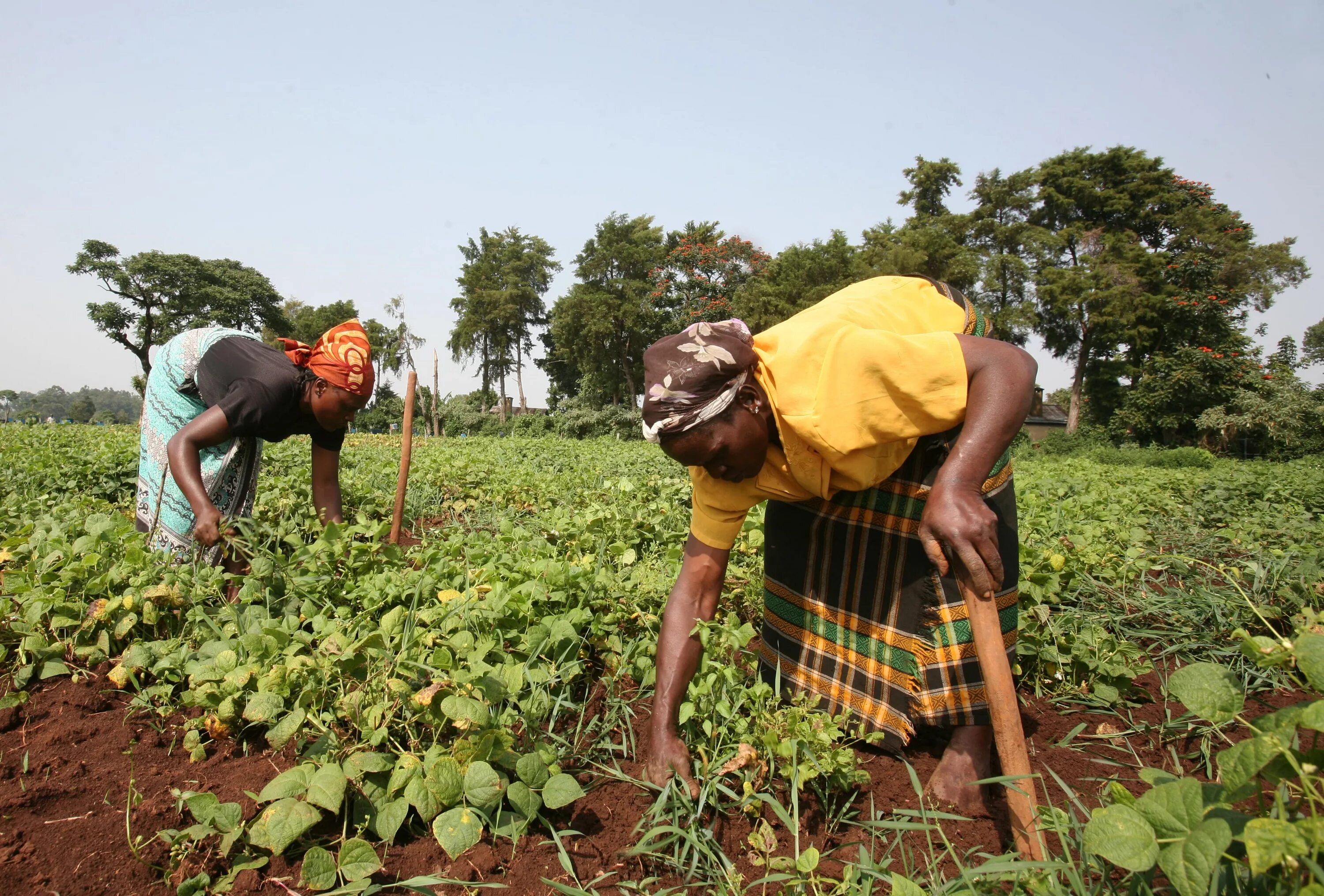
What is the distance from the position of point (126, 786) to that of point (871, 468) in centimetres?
192

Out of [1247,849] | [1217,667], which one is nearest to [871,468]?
[1217,667]

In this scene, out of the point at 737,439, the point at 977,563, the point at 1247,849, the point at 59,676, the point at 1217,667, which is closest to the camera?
the point at 1247,849

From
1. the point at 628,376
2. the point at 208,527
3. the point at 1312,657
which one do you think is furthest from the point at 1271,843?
the point at 628,376

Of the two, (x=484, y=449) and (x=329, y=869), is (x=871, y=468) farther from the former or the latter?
(x=484, y=449)

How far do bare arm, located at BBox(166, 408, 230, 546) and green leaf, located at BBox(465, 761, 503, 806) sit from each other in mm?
1618

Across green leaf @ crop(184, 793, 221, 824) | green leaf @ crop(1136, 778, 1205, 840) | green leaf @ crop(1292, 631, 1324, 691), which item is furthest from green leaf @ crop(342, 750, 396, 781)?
green leaf @ crop(1292, 631, 1324, 691)

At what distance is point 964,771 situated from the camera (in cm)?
193

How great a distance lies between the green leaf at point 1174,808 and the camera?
3.19ft

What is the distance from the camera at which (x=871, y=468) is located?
181 cm

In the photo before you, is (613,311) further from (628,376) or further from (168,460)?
(168,460)

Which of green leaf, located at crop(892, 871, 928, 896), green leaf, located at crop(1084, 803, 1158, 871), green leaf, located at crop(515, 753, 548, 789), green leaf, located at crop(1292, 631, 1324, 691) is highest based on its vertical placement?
green leaf, located at crop(1292, 631, 1324, 691)

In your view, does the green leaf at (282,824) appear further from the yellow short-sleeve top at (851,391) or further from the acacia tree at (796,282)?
the acacia tree at (796,282)

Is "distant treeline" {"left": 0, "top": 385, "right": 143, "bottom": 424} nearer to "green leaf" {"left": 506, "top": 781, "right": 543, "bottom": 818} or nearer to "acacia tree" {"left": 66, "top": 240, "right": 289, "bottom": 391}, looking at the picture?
"acacia tree" {"left": 66, "top": 240, "right": 289, "bottom": 391}

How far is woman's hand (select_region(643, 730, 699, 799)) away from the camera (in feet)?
5.93
